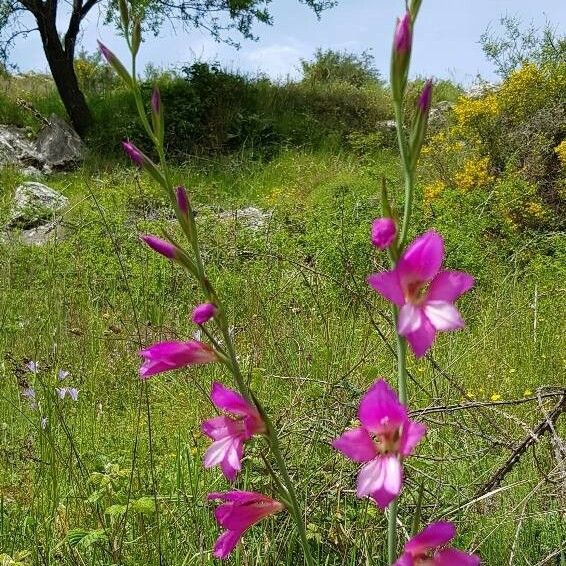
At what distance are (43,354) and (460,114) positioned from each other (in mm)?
4780

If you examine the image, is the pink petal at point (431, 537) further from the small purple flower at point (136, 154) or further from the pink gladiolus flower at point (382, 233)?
the small purple flower at point (136, 154)

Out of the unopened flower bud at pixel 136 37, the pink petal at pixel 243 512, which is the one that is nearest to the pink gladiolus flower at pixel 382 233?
the pink petal at pixel 243 512

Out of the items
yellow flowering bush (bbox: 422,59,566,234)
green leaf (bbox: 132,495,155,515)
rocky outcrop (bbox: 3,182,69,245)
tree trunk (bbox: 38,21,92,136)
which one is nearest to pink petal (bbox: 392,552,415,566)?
green leaf (bbox: 132,495,155,515)

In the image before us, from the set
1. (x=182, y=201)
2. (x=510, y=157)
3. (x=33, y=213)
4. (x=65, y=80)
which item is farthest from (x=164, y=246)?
(x=65, y=80)

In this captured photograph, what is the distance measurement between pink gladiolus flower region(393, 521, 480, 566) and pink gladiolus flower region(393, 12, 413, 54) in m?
0.44

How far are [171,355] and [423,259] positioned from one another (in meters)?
0.28

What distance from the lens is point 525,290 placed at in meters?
4.41

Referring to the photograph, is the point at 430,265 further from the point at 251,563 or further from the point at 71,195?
the point at 71,195

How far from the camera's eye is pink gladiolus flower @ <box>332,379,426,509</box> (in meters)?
0.59

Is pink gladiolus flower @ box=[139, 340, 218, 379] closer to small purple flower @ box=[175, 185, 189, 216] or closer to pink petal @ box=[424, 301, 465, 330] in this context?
small purple flower @ box=[175, 185, 189, 216]

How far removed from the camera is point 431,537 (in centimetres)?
63

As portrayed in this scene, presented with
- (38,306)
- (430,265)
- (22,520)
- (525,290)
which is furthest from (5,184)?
(430,265)

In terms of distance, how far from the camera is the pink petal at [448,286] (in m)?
0.64

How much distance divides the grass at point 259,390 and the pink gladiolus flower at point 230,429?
657mm
